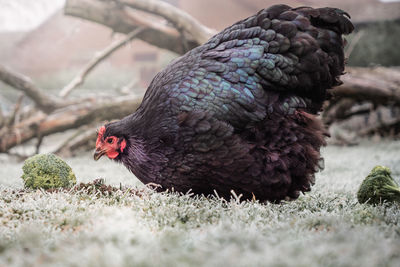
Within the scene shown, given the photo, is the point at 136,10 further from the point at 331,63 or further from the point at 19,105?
the point at 331,63

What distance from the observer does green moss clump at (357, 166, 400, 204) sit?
6.79 ft

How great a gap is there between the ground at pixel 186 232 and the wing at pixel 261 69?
58cm

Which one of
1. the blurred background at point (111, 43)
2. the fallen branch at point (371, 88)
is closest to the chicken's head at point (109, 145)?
the blurred background at point (111, 43)

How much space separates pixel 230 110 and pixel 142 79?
530 cm

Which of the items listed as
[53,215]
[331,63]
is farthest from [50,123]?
[331,63]

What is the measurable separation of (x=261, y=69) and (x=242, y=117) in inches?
12.9

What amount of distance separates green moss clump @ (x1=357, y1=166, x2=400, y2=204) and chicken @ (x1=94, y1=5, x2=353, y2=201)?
0.33 metres

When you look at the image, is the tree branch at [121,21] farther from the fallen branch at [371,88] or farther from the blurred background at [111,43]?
the fallen branch at [371,88]

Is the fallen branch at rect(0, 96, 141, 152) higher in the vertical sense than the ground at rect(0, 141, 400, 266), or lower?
lower

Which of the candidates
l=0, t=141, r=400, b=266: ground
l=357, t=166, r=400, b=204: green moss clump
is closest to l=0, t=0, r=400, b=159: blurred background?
l=357, t=166, r=400, b=204: green moss clump

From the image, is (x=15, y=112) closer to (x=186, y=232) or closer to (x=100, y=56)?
(x=100, y=56)

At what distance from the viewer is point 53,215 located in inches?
63.9

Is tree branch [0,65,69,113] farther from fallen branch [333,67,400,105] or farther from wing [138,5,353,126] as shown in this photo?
fallen branch [333,67,400,105]

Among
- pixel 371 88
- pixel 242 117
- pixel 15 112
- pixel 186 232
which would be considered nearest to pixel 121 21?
pixel 15 112
